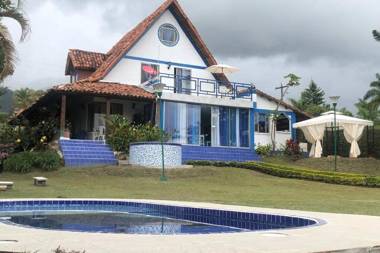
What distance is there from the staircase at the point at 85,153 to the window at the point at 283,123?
517 inches

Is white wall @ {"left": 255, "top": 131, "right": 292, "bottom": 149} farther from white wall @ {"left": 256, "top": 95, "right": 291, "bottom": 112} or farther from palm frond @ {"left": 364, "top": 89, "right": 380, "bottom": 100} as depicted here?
palm frond @ {"left": 364, "top": 89, "right": 380, "bottom": 100}

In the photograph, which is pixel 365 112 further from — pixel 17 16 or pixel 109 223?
pixel 109 223

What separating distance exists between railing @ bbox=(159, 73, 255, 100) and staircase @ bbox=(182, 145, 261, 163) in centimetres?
346

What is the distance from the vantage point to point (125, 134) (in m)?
25.5

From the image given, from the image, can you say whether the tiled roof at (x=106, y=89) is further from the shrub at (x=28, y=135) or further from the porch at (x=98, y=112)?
the shrub at (x=28, y=135)

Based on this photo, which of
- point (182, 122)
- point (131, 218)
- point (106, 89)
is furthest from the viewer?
point (182, 122)

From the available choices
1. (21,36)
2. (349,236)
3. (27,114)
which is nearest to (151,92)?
(27,114)

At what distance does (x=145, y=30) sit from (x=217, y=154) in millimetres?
8282

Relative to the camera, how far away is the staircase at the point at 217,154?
1070 inches

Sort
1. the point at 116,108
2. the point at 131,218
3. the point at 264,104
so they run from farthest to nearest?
the point at 264,104 < the point at 116,108 < the point at 131,218

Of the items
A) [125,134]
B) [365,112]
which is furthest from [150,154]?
[365,112]

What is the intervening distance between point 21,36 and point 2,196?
511 cm

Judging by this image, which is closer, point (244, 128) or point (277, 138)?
point (244, 128)

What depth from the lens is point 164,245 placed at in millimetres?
6301
